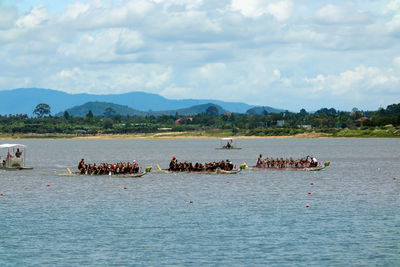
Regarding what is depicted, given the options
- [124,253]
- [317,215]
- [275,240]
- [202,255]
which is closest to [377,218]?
[317,215]

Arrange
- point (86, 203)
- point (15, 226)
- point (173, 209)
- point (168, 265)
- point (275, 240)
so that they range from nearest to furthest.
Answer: point (168, 265), point (275, 240), point (15, 226), point (173, 209), point (86, 203)

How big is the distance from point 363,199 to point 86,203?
85.9ft

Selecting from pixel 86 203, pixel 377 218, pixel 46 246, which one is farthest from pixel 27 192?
pixel 377 218

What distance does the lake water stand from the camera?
34750 mm

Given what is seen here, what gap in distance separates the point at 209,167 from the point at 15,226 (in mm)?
41354

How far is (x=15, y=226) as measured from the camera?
144 ft

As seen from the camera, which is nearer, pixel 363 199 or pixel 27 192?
pixel 363 199

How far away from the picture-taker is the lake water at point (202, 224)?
34.8 m

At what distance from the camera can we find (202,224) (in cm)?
4391

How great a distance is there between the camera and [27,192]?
216ft

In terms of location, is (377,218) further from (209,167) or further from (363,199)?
(209,167)

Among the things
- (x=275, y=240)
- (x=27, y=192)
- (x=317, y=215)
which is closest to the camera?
(x=275, y=240)

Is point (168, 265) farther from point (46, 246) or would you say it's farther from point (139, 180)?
point (139, 180)

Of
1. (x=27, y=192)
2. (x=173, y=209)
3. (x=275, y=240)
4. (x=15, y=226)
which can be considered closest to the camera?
(x=275, y=240)
